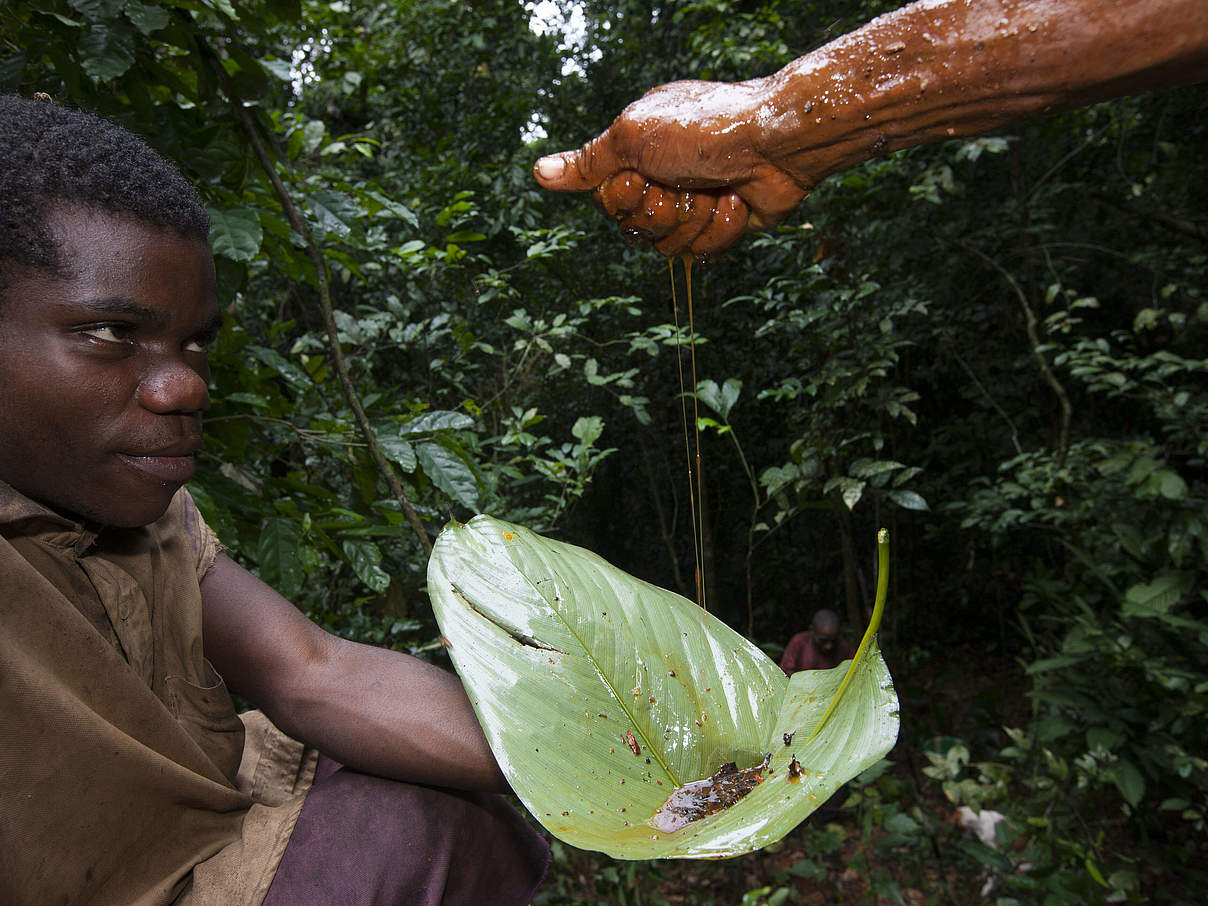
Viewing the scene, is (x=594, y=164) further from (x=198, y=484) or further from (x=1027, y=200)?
(x=1027, y=200)

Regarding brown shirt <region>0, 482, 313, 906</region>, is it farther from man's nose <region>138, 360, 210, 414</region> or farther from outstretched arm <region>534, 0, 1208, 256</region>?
outstretched arm <region>534, 0, 1208, 256</region>

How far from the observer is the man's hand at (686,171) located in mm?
970

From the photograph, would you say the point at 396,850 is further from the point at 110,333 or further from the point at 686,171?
the point at 686,171

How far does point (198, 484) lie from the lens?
1.24 metres

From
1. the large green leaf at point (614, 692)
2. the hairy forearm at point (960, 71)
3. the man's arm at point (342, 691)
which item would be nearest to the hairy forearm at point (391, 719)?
the man's arm at point (342, 691)

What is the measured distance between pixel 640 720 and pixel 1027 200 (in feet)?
13.3

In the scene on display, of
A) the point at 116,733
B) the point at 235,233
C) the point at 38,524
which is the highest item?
the point at 235,233

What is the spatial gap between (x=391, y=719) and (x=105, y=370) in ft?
1.52

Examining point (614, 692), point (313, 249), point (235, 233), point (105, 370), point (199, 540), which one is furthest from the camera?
point (313, 249)

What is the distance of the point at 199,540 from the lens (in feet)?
3.21

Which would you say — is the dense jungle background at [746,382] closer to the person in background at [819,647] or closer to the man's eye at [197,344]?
the man's eye at [197,344]

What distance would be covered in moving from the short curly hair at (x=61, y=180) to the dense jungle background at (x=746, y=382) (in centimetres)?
32

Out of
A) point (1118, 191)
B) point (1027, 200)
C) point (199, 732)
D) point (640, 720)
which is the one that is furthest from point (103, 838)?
point (1118, 191)

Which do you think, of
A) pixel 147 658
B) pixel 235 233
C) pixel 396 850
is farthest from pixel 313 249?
pixel 396 850
